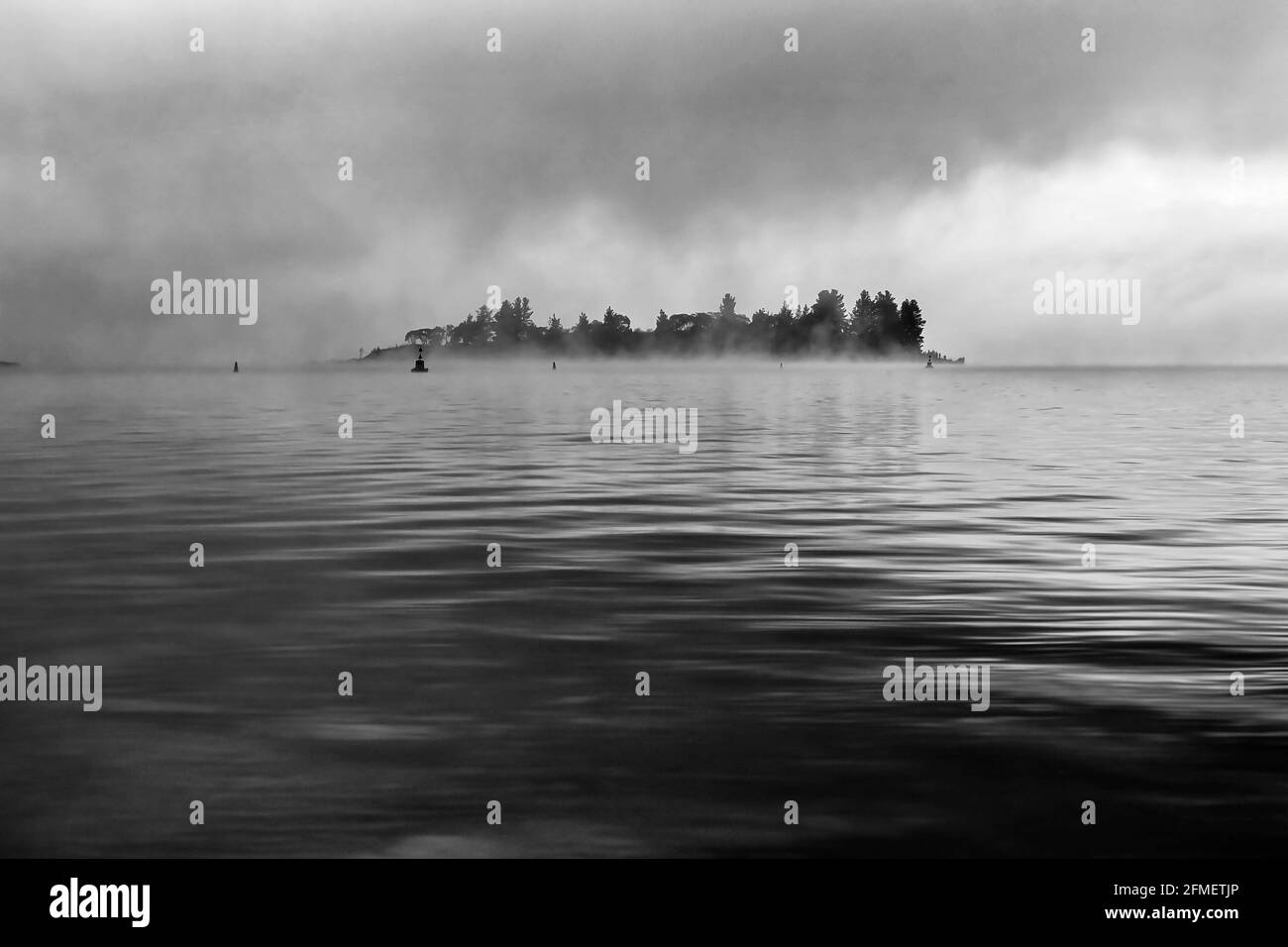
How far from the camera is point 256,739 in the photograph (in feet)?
48.1

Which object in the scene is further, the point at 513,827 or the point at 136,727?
the point at 136,727

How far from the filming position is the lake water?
1245 cm

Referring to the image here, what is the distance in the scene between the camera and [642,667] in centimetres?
1795

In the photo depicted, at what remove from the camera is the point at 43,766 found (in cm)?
1426

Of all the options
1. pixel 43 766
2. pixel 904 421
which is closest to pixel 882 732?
pixel 43 766

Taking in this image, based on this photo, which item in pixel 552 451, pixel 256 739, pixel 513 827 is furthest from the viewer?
pixel 552 451

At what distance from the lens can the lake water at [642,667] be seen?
1245cm

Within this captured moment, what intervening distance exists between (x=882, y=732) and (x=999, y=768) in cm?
152
